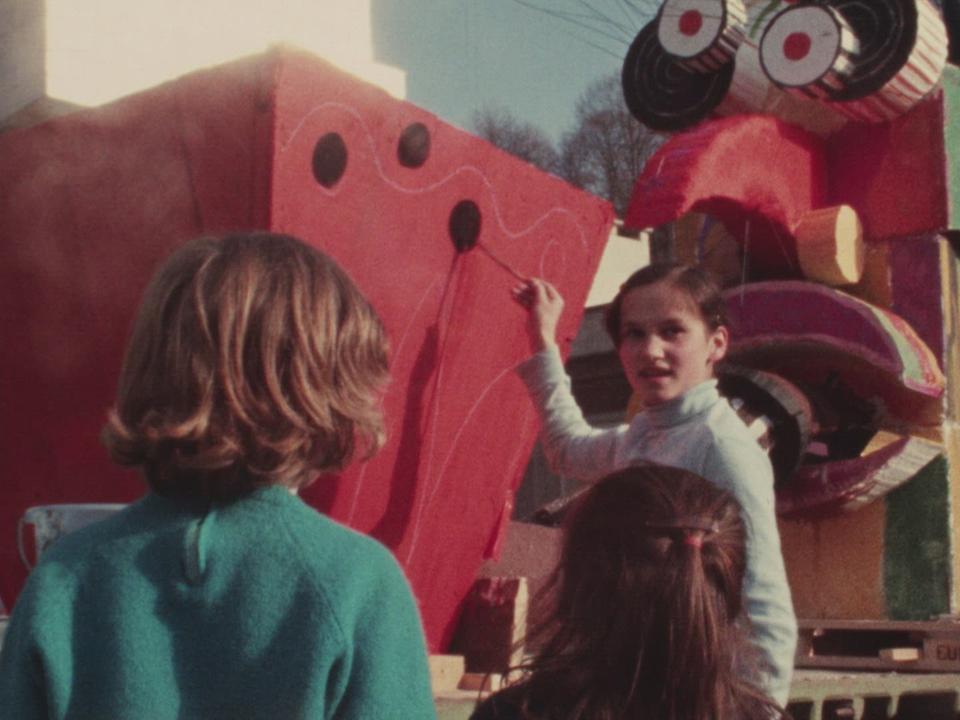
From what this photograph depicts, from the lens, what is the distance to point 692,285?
264 centimetres

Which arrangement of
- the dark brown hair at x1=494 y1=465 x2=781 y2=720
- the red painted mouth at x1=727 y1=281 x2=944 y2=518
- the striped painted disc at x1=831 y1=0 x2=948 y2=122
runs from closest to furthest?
the dark brown hair at x1=494 y1=465 x2=781 y2=720
the red painted mouth at x1=727 y1=281 x2=944 y2=518
the striped painted disc at x1=831 y1=0 x2=948 y2=122

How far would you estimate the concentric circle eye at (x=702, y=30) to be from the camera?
17.3ft

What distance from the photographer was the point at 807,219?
Result: 515cm

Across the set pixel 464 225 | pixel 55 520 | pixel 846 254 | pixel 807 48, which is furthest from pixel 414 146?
pixel 846 254

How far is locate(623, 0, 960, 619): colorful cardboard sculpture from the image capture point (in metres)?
4.80

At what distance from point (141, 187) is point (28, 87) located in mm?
622

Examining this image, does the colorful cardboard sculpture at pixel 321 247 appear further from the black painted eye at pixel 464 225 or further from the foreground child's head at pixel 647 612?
the foreground child's head at pixel 647 612

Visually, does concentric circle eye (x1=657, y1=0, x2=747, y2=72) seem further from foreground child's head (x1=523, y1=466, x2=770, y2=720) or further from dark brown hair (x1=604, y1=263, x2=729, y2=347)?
foreground child's head (x1=523, y1=466, x2=770, y2=720)

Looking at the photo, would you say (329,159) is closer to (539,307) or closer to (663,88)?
(539,307)

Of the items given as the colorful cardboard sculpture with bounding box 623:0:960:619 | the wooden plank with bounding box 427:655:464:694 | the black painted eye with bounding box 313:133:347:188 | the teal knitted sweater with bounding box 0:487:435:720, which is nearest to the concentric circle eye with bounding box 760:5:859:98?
the colorful cardboard sculpture with bounding box 623:0:960:619

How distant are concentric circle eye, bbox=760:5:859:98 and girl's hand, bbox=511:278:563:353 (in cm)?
220

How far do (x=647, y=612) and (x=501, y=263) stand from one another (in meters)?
1.54

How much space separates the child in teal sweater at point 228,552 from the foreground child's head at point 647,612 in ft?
0.92

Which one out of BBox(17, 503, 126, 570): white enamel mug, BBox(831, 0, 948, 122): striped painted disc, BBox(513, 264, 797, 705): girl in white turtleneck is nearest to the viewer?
BBox(17, 503, 126, 570): white enamel mug
